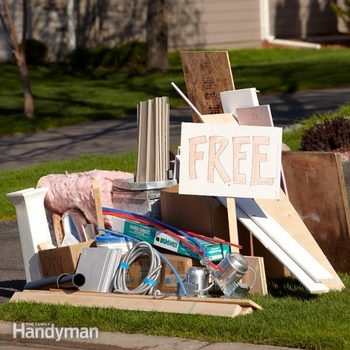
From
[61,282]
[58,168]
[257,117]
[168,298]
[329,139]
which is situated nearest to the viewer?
[168,298]

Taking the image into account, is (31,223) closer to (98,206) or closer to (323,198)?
(98,206)

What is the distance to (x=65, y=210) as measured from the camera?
9.07 meters

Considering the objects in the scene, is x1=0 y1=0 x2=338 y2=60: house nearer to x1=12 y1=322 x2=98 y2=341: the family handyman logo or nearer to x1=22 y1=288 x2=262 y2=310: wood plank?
x1=22 y1=288 x2=262 y2=310: wood plank

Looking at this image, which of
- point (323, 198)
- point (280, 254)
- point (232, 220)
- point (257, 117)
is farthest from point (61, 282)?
point (323, 198)

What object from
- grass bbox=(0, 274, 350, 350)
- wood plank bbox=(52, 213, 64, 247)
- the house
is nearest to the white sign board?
grass bbox=(0, 274, 350, 350)

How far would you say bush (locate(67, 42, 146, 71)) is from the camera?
3169 centimetres

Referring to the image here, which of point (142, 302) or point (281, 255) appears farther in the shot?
point (281, 255)

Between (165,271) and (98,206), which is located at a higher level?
(98,206)

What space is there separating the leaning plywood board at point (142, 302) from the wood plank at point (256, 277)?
0.60 metres

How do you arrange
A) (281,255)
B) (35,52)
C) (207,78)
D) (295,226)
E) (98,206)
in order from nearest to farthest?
(281,255) < (295,226) < (98,206) < (207,78) < (35,52)

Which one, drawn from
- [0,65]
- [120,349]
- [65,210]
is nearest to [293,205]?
[65,210]

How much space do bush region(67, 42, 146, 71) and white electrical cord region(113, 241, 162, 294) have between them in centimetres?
2379

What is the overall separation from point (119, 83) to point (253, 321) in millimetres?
20999

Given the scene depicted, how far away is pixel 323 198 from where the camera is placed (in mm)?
8727
